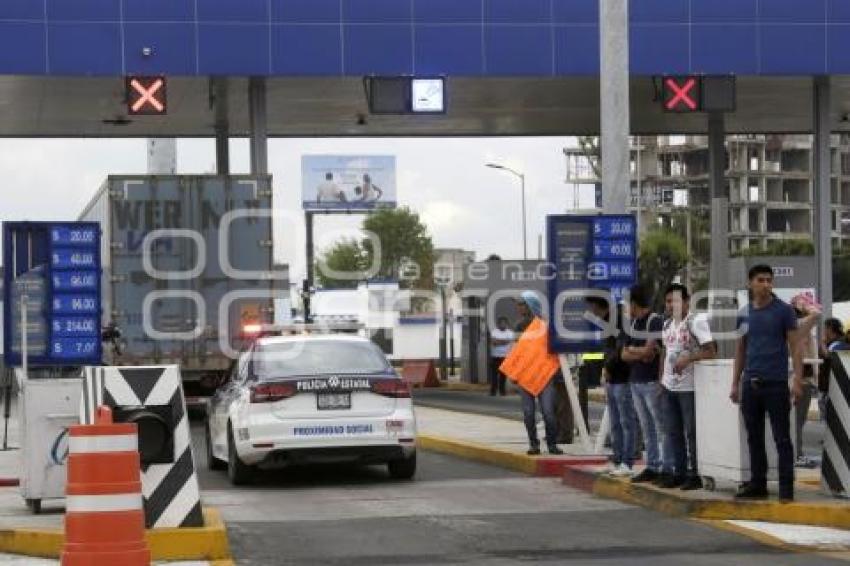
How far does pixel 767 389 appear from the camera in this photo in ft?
38.4

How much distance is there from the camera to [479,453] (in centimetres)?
1802

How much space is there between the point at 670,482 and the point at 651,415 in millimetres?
602

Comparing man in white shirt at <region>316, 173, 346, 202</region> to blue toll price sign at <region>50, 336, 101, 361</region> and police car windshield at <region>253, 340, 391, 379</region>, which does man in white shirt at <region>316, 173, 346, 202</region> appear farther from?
police car windshield at <region>253, 340, 391, 379</region>

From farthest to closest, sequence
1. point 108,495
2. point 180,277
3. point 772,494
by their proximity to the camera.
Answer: point 180,277 → point 772,494 → point 108,495

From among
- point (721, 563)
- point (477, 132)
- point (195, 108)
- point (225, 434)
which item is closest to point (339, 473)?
point (225, 434)

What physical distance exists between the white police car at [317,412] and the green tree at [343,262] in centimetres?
8650

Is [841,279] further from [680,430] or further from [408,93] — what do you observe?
[680,430]

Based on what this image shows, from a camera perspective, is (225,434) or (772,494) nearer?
(772,494)

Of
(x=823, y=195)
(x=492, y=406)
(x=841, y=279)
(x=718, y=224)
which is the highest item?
(x=823, y=195)

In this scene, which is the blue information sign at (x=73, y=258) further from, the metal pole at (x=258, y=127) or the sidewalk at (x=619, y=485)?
the metal pole at (x=258, y=127)

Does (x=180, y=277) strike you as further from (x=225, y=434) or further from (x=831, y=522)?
(x=831, y=522)

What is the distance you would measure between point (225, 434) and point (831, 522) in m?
6.69

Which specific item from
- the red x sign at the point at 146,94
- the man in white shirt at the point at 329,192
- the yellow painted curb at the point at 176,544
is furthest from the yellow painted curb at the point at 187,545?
the man in white shirt at the point at 329,192

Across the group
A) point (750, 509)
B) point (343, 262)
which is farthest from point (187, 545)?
point (343, 262)
